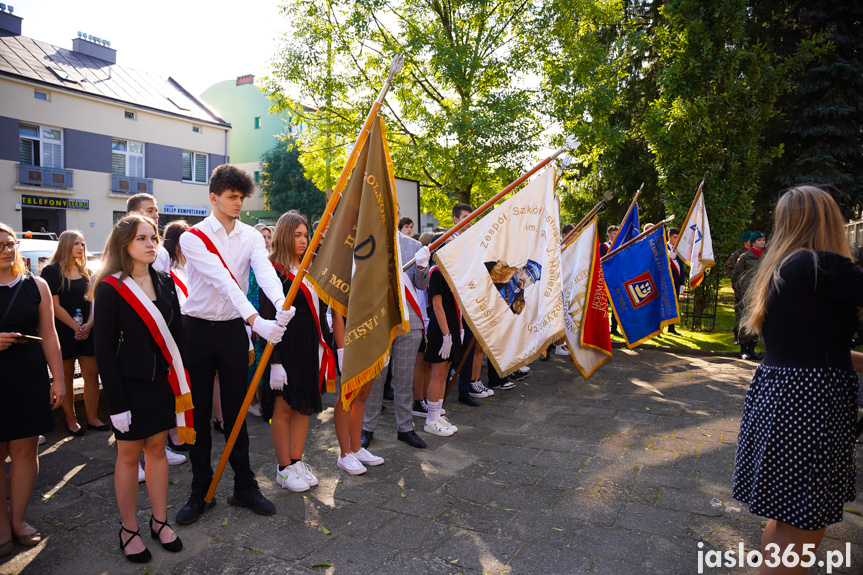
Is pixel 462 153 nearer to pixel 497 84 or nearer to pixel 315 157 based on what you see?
pixel 497 84

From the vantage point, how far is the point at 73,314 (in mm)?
5488

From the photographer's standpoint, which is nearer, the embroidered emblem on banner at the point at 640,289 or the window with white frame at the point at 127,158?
the embroidered emblem on banner at the point at 640,289

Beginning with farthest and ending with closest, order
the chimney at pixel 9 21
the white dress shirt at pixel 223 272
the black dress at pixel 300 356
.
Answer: the chimney at pixel 9 21 → the black dress at pixel 300 356 → the white dress shirt at pixel 223 272

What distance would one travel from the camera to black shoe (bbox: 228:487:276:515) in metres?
3.83

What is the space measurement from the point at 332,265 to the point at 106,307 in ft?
4.44

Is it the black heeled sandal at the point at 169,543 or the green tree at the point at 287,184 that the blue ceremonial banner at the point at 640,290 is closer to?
the black heeled sandal at the point at 169,543

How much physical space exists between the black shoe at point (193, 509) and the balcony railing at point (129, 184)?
74.1ft

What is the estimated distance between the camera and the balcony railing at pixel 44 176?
20.4 meters

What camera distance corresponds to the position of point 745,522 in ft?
12.2

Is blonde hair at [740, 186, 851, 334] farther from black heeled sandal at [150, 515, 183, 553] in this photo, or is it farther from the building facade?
the building facade

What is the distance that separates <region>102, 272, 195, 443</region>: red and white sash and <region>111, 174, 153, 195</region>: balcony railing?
74.3ft

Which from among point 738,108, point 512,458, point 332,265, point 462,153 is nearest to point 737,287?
point 738,108

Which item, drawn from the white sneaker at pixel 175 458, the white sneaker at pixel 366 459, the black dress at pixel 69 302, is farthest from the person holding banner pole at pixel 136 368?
the black dress at pixel 69 302

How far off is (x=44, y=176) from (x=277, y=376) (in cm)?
2200
